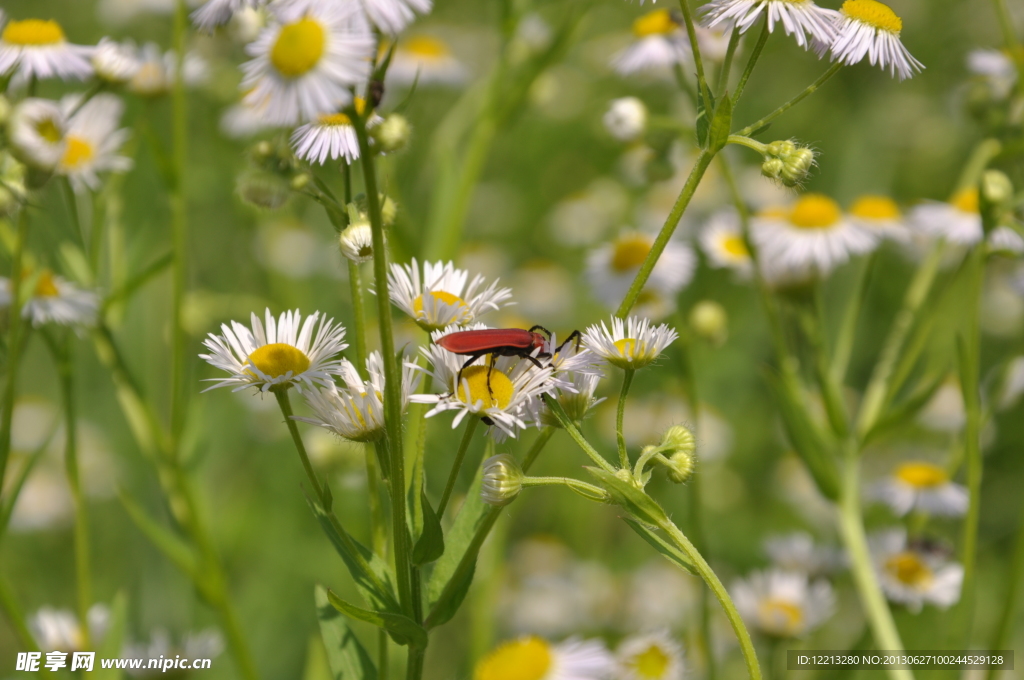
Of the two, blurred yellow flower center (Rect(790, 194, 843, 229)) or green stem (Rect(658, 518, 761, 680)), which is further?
blurred yellow flower center (Rect(790, 194, 843, 229))

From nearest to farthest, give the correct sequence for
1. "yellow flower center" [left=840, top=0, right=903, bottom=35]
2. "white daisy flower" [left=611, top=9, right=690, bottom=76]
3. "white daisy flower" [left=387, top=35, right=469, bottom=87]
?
1. "yellow flower center" [left=840, top=0, right=903, bottom=35]
2. "white daisy flower" [left=611, top=9, right=690, bottom=76]
3. "white daisy flower" [left=387, top=35, right=469, bottom=87]

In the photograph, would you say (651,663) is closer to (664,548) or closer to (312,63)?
(664,548)

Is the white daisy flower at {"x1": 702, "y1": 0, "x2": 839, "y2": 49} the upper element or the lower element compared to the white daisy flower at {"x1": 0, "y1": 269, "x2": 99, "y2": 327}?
upper

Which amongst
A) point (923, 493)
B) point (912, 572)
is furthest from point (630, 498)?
point (923, 493)

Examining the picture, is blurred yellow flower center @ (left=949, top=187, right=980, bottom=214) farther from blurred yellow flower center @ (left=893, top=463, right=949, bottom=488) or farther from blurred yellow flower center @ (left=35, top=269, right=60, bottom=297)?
blurred yellow flower center @ (left=35, top=269, right=60, bottom=297)

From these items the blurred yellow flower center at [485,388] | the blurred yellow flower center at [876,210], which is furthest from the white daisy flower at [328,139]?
the blurred yellow flower center at [876,210]

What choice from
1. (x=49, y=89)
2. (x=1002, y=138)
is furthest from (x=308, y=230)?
(x=1002, y=138)

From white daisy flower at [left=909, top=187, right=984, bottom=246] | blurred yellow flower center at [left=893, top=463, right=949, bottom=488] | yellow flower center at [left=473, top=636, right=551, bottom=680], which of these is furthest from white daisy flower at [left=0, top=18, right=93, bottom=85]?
blurred yellow flower center at [left=893, top=463, right=949, bottom=488]
